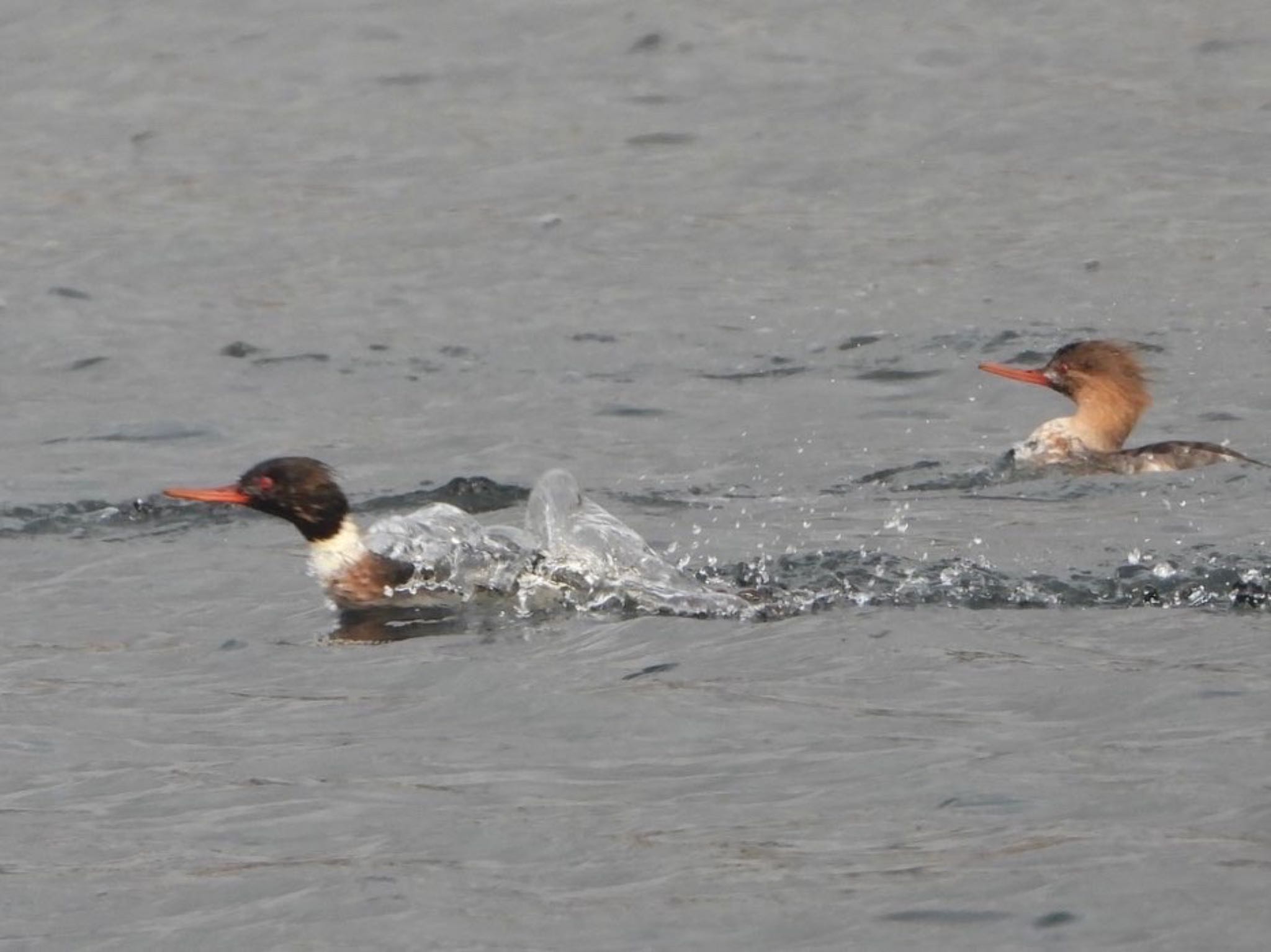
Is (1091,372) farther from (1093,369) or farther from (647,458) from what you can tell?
(647,458)

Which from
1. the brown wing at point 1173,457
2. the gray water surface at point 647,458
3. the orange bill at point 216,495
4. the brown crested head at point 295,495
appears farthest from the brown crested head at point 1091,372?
the orange bill at point 216,495

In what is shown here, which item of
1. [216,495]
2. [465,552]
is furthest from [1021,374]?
[216,495]

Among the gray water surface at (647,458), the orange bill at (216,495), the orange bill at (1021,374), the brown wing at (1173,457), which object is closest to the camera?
the gray water surface at (647,458)

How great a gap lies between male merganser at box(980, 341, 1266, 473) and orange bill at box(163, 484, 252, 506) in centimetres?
352

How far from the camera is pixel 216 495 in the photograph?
912 cm

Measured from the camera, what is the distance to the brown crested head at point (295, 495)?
30.2 ft

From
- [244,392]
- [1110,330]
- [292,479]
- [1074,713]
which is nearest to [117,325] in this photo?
[244,392]

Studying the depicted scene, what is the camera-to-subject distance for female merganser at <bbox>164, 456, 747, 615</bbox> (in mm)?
8516

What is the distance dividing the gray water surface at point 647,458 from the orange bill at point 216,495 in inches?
11.5

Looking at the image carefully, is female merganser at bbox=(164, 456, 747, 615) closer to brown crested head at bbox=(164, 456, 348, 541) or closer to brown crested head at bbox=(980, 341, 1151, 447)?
brown crested head at bbox=(164, 456, 348, 541)

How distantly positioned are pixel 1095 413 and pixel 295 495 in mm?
4009

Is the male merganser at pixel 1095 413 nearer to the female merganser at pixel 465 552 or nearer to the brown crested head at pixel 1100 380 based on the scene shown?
the brown crested head at pixel 1100 380

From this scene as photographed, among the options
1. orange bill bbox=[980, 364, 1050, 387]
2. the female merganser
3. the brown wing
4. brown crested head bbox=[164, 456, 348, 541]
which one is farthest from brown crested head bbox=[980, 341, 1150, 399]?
brown crested head bbox=[164, 456, 348, 541]

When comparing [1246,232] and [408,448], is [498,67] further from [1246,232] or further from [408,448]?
[408,448]
